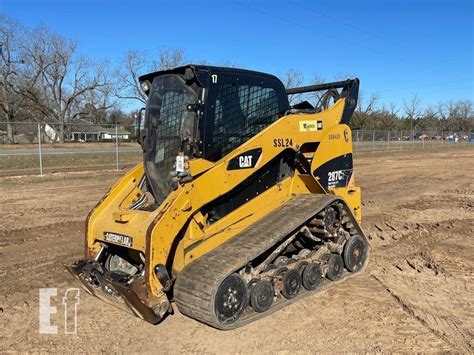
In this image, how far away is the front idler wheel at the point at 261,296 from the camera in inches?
172

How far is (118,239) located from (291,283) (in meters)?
1.79

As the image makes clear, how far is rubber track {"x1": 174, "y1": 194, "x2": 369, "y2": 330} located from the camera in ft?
13.1

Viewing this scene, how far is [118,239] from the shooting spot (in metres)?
4.44

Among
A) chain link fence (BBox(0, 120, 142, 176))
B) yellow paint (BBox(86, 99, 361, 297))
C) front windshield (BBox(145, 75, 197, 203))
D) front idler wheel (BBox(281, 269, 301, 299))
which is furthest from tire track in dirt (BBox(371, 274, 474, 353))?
chain link fence (BBox(0, 120, 142, 176))

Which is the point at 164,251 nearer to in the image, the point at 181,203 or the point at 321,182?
the point at 181,203

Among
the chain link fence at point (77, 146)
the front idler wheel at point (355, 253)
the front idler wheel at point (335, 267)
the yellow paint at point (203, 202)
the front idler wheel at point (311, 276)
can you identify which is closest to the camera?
the yellow paint at point (203, 202)

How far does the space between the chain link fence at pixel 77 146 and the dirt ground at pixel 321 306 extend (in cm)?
1099

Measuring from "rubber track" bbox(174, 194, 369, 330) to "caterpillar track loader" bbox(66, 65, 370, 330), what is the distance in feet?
0.04

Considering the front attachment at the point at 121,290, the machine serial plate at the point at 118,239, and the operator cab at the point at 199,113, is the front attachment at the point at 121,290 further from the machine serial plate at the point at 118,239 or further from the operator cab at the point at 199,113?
the operator cab at the point at 199,113

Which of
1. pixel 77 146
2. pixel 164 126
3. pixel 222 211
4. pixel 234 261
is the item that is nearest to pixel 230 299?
pixel 234 261

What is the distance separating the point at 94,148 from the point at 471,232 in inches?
1078

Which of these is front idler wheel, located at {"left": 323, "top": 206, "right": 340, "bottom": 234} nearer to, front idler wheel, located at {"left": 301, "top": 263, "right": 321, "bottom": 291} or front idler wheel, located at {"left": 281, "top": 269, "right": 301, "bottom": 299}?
front idler wheel, located at {"left": 301, "top": 263, "right": 321, "bottom": 291}

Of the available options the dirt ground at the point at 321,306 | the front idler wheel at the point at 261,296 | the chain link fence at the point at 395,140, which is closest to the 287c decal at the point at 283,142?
the front idler wheel at the point at 261,296

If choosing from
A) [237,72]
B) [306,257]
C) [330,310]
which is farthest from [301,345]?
[237,72]
